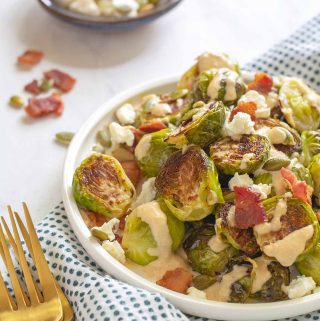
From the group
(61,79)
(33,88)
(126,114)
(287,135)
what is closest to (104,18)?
(61,79)

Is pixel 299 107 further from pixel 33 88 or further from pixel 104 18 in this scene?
pixel 33 88

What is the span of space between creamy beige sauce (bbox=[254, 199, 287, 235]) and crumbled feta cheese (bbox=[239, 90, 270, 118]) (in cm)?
43

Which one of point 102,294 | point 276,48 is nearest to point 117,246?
point 102,294

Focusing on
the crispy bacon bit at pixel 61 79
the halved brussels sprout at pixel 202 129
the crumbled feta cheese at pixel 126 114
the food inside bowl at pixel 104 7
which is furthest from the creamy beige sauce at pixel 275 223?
the food inside bowl at pixel 104 7

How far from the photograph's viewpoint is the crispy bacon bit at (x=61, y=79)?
326 cm

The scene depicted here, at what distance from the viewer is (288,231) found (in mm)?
2035

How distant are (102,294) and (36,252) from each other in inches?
11.4

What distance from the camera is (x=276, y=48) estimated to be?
10.6ft

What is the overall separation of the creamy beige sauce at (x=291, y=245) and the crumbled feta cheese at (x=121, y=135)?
2.33 ft

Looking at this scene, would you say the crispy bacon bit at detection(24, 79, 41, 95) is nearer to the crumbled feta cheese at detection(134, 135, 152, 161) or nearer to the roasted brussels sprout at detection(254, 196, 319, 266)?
the crumbled feta cheese at detection(134, 135, 152, 161)

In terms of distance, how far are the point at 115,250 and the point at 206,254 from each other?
293mm

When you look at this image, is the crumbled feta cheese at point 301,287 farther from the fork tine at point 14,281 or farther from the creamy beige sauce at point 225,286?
the fork tine at point 14,281

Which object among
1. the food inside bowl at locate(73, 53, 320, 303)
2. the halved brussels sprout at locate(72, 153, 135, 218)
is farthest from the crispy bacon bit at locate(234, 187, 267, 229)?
the halved brussels sprout at locate(72, 153, 135, 218)

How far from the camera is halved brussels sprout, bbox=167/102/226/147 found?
2188 millimetres
